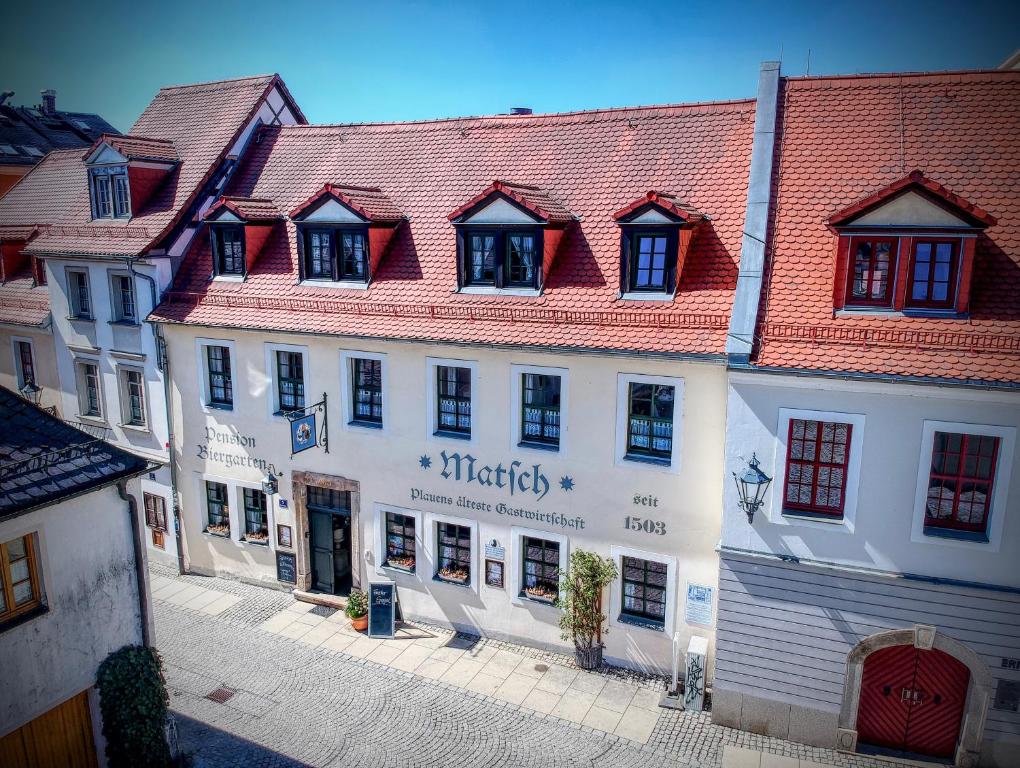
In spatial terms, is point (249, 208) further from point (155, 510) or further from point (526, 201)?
point (155, 510)

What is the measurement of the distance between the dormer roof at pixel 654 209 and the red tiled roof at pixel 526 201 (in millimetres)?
1729

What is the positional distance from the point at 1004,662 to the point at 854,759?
10.6ft

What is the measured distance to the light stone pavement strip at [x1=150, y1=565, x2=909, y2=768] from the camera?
47.1ft

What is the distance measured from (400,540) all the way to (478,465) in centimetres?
336

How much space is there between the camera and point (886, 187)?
13.0 metres

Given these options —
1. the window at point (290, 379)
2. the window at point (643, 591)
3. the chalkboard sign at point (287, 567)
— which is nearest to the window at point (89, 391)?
the window at point (290, 379)

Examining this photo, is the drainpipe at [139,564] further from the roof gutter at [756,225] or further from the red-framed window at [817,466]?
the red-framed window at [817,466]

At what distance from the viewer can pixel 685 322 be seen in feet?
49.1

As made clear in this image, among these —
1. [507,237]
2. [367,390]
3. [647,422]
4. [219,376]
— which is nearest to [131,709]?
[367,390]

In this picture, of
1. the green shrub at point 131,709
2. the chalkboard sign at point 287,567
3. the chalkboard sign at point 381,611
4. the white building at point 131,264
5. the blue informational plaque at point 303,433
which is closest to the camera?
the green shrub at point 131,709

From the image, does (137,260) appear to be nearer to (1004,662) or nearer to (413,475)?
(413,475)

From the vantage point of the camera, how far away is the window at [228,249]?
2036 cm

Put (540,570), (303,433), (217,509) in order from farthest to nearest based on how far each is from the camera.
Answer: (217,509) → (303,433) → (540,570)

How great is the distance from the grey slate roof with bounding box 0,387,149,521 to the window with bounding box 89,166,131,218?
11.3 meters
